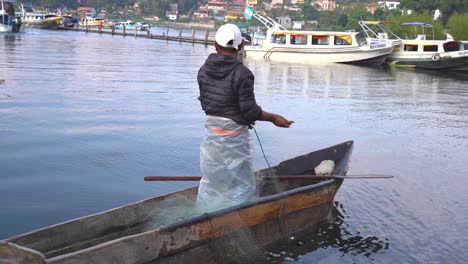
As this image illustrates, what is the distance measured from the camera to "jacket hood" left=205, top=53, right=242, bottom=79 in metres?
5.66

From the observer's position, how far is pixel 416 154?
37.0 ft

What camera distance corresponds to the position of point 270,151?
10938 mm

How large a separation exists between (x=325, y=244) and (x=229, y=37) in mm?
2604

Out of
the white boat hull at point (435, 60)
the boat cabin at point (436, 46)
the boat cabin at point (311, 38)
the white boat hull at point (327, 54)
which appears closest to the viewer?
the white boat hull at point (435, 60)

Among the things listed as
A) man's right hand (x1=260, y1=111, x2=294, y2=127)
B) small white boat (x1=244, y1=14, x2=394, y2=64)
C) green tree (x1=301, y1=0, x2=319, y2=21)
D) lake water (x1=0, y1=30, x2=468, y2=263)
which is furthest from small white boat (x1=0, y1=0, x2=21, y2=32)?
green tree (x1=301, y1=0, x2=319, y2=21)

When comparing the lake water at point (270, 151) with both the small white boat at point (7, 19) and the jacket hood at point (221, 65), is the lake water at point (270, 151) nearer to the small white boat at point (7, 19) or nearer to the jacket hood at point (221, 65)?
the jacket hood at point (221, 65)

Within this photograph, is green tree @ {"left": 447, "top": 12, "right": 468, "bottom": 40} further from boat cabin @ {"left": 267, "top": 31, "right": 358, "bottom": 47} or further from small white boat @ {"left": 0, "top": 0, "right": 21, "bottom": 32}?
small white boat @ {"left": 0, "top": 0, "right": 21, "bottom": 32}

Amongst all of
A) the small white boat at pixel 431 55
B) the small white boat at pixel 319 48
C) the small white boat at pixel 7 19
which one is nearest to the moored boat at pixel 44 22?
the small white boat at pixel 7 19

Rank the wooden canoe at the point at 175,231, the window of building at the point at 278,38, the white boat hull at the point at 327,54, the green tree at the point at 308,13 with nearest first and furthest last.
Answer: the wooden canoe at the point at 175,231 → the white boat hull at the point at 327,54 → the window of building at the point at 278,38 → the green tree at the point at 308,13

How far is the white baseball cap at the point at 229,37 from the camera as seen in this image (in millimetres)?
5652

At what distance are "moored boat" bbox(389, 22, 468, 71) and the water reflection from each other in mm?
28862

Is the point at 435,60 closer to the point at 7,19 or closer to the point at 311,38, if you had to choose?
the point at 311,38

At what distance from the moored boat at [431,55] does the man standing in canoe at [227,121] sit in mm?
30287

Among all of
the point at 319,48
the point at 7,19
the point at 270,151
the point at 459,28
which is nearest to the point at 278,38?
the point at 319,48
